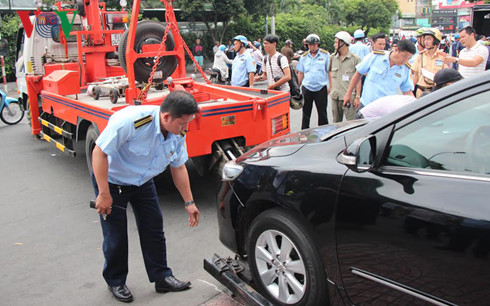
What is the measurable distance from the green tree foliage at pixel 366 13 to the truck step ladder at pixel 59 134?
46106mm

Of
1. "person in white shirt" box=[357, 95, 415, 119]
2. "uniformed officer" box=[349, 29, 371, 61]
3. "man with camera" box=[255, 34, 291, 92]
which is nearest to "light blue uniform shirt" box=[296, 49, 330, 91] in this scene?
"man with camera" box=[255, 34, 291, 92]

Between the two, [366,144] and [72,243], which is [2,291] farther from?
[366,144]

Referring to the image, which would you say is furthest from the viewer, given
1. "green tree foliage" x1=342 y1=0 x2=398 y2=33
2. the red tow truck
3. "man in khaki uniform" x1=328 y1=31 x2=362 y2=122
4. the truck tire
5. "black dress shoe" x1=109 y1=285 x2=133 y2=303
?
"green tree foliage" x1=342 y1=0 x2=398 y2=33

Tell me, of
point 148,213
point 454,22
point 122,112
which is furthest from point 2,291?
point 454,22

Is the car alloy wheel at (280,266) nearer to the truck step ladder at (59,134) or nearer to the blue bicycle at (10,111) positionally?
the truck step ladder at (59,134)

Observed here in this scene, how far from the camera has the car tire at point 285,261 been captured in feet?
8.75

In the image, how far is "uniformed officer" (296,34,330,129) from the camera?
7438mm

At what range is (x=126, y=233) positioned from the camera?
335 centimetres

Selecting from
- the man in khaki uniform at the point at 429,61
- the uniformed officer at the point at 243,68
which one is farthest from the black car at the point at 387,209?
the uniformed officer at the point at 243,68

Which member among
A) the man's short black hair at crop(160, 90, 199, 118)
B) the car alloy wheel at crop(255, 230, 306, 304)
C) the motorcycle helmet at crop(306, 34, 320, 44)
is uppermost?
the motorcycle helmet at crop(306, 34, 320, 44)

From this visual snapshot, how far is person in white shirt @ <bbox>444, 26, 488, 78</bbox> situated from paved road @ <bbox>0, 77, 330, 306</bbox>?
395cm

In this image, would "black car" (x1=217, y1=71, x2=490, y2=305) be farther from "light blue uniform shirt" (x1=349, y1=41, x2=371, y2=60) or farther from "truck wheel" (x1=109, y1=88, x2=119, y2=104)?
"light blue uniform shirt" (x1=349, y1=41, x2=371, y2=60)

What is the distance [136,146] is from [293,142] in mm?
1019

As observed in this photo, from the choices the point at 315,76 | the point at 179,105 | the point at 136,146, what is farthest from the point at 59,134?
the point at 179,105
